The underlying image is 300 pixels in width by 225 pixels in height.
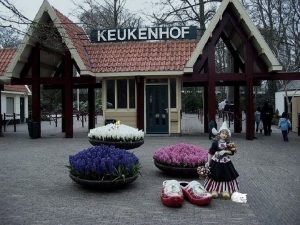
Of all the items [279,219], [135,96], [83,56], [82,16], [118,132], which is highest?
[82,16]

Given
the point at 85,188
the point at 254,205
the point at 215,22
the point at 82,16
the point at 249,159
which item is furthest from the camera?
the point at 82,16

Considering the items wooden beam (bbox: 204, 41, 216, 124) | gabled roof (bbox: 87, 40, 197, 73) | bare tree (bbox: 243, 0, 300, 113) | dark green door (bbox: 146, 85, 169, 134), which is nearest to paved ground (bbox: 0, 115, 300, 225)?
wooden beam (bbox: 204, 41, 216, 124)

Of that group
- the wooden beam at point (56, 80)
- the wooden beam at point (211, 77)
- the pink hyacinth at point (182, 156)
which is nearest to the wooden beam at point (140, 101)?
the wooden beam at point (56, 80)

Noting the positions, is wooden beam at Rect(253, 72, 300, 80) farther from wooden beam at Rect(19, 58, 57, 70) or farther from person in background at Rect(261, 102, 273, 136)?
wooden beam at Rect(19, 58, 57, 70)

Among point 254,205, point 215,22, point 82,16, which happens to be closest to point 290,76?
point 215,22

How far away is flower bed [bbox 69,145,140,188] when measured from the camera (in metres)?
7.89

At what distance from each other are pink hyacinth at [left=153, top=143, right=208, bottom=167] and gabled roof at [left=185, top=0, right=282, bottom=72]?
820cm

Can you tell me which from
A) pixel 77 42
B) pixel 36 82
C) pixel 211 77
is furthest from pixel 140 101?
pixel 36 82

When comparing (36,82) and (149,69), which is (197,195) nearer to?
(149,69)

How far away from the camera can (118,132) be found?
1063 cm

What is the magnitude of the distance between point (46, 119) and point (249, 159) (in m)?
31.0

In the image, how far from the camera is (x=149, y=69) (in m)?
18.6

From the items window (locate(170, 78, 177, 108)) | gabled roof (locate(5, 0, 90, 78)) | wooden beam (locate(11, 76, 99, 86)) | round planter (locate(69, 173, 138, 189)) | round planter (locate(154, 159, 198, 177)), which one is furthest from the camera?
window (locate(170, 78, 177, 108))

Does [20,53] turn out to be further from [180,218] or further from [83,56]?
[180,218]
